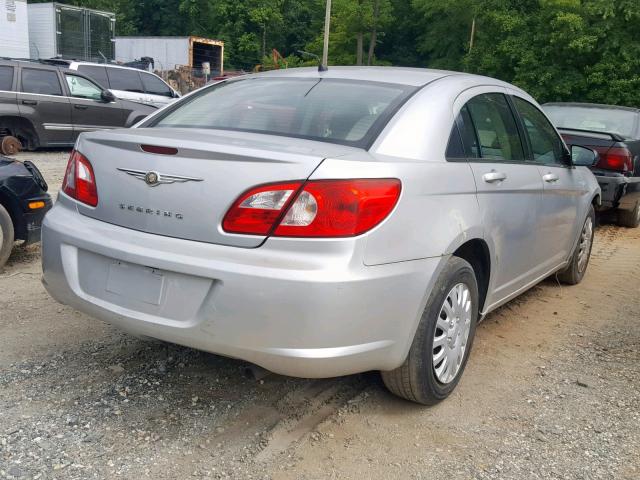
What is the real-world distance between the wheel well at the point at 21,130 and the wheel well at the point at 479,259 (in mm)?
10086

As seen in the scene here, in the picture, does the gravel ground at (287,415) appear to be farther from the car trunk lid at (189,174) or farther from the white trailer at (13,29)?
the white trailer at (13,29)

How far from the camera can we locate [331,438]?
111 inches

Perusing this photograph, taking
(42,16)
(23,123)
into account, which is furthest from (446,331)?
(42,16)

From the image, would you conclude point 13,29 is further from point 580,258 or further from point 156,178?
point 156,178

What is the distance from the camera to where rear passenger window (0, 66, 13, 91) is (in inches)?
440

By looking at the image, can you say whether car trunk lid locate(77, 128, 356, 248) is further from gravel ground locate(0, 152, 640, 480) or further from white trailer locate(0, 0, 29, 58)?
white trailer locate(0, 0, 29, 58)

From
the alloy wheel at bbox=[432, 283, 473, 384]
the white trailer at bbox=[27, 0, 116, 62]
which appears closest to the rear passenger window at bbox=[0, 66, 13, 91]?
the alloy wheel at bbox=[432, 283, 473, 384]

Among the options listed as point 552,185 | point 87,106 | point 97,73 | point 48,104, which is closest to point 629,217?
point 552,185

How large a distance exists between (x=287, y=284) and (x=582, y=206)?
330 centimetres

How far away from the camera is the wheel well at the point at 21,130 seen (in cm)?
1120

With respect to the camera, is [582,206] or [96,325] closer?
[96,325]

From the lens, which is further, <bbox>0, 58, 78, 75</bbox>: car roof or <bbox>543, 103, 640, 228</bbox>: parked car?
<bbox>0, 58, 78, 75</bbox>: car roof

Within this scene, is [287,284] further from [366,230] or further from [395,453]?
[395,453]

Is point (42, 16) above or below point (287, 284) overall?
above
